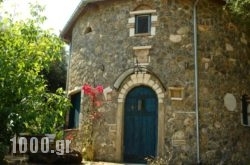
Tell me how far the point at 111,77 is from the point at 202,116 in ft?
11.0

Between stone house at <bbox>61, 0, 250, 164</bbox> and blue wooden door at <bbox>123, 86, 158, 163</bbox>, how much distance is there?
0.11ft

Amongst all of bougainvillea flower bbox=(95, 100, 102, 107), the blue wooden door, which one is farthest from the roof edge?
the blue wooden door

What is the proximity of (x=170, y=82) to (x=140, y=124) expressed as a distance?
67.4 inches

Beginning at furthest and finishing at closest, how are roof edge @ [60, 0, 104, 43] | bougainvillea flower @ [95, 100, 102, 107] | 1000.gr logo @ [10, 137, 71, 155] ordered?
roof edge @ [60, 0, 104, 43], bougainvillea flower @ [95, 100, 102, 107], 1000.gr logo @ [10, 137, 71, 155]

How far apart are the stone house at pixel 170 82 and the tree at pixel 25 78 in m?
4.00

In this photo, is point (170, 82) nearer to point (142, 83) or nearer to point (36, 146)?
point (142, 83)

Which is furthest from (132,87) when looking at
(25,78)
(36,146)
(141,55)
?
(25,78)

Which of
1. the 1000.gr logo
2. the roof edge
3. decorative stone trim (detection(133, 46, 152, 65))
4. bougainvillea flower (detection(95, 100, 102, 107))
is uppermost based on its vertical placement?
the roof edge

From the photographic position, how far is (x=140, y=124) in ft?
40.8

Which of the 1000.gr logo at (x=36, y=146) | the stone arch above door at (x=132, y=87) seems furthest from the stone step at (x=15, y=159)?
the stone arch above door at (x=132, y=87)

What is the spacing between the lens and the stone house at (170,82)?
12180 millimetres

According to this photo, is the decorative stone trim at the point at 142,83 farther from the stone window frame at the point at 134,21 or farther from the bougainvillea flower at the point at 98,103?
the stone window frame at the point at 134,21

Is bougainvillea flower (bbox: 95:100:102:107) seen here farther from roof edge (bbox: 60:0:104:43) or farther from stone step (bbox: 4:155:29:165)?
roof edge (bbox: 60:0:104:43)

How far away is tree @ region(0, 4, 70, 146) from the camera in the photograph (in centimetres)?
810
